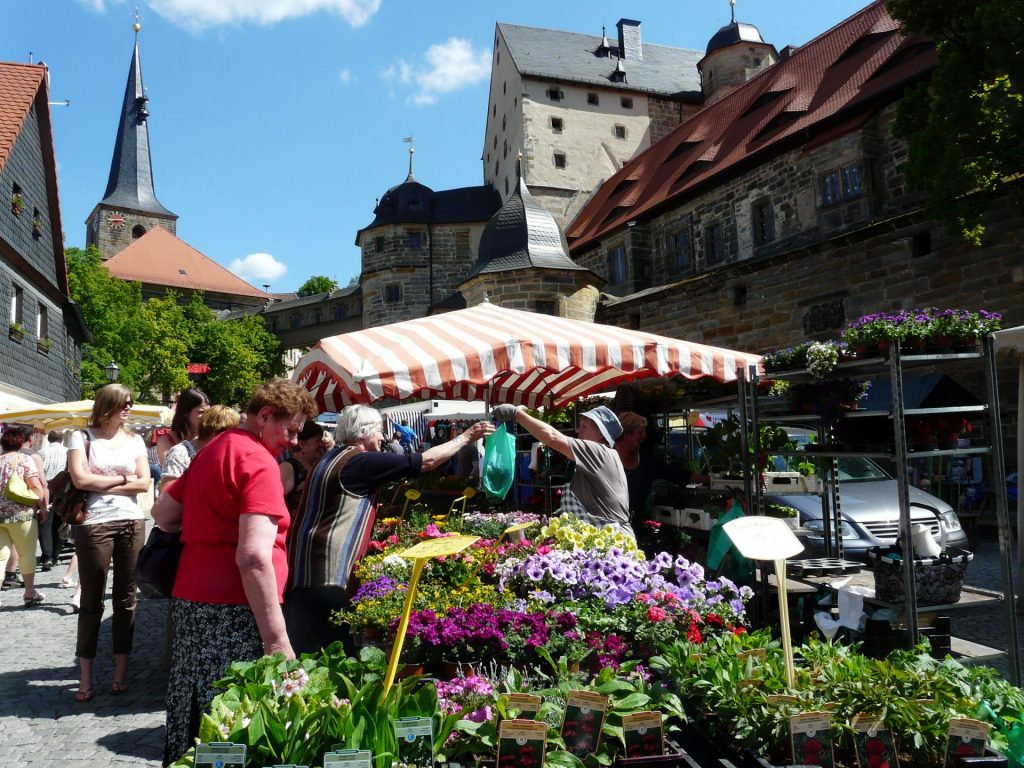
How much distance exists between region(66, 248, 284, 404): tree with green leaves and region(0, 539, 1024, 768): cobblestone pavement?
3191 centimetres

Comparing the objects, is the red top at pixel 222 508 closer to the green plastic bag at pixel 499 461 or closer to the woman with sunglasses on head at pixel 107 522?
the woman with sunglasses on head at pixel 107 522

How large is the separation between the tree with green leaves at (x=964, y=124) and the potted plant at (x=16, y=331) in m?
17.2

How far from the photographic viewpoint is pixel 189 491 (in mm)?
2906

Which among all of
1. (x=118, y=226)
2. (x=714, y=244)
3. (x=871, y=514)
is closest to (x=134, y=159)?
(x=118, y=226)

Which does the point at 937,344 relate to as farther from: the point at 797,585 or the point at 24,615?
the point at 24,615

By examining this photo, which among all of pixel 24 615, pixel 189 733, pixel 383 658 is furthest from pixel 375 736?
pixel 24 615

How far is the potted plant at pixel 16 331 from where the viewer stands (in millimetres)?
16834

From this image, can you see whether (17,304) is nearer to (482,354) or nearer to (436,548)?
(482,354)

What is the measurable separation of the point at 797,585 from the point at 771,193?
1777cm

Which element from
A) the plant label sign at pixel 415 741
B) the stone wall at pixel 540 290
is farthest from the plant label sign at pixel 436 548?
the stone wall at pixel 540 290

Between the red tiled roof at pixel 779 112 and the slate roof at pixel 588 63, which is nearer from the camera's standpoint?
the red tiled roof at pixel 779 112

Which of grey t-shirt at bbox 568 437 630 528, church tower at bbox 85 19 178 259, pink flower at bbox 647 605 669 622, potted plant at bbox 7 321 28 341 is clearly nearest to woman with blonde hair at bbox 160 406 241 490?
grey t-shirt at bbox 568 437 630 528

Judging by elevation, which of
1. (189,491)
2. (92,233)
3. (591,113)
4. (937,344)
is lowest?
(189,491)

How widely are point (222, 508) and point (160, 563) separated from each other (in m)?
0.46
